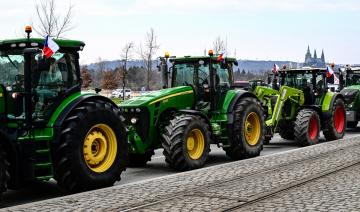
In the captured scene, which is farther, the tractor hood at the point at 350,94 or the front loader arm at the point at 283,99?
the tractor hood at the point at 350,94

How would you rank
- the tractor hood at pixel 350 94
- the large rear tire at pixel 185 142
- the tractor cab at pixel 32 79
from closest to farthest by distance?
the tractor cab at pixel 32 79, the large rear tire at pixel 185 142, the tractor hood at pixel 350 94

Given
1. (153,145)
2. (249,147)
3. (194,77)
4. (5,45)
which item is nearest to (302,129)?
(249,147)

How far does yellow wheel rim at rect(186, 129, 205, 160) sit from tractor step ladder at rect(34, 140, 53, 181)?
386cm

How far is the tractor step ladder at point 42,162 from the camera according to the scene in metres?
8.48

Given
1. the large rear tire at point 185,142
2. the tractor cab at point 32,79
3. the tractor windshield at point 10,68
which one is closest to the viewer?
the tractor cab at point 32,79

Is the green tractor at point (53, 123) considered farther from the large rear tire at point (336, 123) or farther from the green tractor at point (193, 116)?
the large rear tire at point (336, 123)

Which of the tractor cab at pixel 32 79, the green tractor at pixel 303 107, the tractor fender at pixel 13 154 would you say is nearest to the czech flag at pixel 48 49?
the tractor cab at pixel 32 79

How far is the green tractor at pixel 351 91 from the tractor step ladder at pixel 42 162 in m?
15.2

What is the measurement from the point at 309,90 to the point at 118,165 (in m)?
9.89

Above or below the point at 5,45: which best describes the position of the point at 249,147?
below

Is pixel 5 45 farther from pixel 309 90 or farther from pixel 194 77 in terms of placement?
pixel 309 90

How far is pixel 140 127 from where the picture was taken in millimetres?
11797

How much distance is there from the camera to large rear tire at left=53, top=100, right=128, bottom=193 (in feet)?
28.7

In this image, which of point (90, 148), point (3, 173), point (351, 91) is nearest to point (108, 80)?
point (351, 91)
